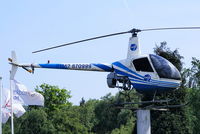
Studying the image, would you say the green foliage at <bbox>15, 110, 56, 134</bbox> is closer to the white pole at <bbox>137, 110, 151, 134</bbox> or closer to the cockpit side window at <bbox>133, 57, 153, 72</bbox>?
the cockpit side window at <bbox>133, 57, 153, 72</bbox>

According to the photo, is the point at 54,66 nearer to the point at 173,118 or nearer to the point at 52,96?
the point at 173,118

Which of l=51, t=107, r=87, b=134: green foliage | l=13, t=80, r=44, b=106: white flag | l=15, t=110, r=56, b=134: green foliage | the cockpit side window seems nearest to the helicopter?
the cockpit side window

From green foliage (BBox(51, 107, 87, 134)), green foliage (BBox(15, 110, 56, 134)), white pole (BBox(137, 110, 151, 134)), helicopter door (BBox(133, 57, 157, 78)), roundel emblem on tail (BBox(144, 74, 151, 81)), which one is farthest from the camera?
green foliage (BBox(15, 110, 56, 134))

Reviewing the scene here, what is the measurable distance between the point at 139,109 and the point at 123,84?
2076 mm

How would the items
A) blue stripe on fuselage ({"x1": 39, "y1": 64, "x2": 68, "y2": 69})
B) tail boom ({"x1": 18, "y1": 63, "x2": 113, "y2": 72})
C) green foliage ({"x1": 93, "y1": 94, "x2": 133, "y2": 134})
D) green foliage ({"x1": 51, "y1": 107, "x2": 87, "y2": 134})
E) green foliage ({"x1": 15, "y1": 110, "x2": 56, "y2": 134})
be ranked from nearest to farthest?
tail boom ({"x1": 18, "y1": 63, "x2": 113, "y2": 72}) → blue stripe on fuselage ({"x1": 39, "y1": 64, "x2": 68, "y2": 69}) → green foliage ({"x1": 51, "y1": 107, "x2": 87, "y2": 134}) → green foliage ({"x1": 15, "y1": 110, "x2": 56, "y2": 134}) → green foliage ({"x1": 93, "y1": 94, "x2": 133, "y2": 134})

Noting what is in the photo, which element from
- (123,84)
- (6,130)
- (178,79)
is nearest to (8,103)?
(123,84)

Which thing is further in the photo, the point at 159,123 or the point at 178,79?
the point at 159,123

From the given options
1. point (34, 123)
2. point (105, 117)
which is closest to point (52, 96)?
point (34, 123)

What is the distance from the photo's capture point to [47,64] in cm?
2784

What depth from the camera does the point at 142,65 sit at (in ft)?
77.7

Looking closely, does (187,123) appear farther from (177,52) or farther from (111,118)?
(111,118)

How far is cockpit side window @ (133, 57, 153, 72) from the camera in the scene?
23472 millimetres

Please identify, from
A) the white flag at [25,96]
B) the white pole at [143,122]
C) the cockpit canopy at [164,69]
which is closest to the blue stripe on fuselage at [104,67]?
the cockpit canopy at [164,69]

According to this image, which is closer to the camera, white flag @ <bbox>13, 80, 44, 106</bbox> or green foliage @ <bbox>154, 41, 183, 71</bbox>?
white flag @ <bbox>13, 80, 44, 106</bbox>
